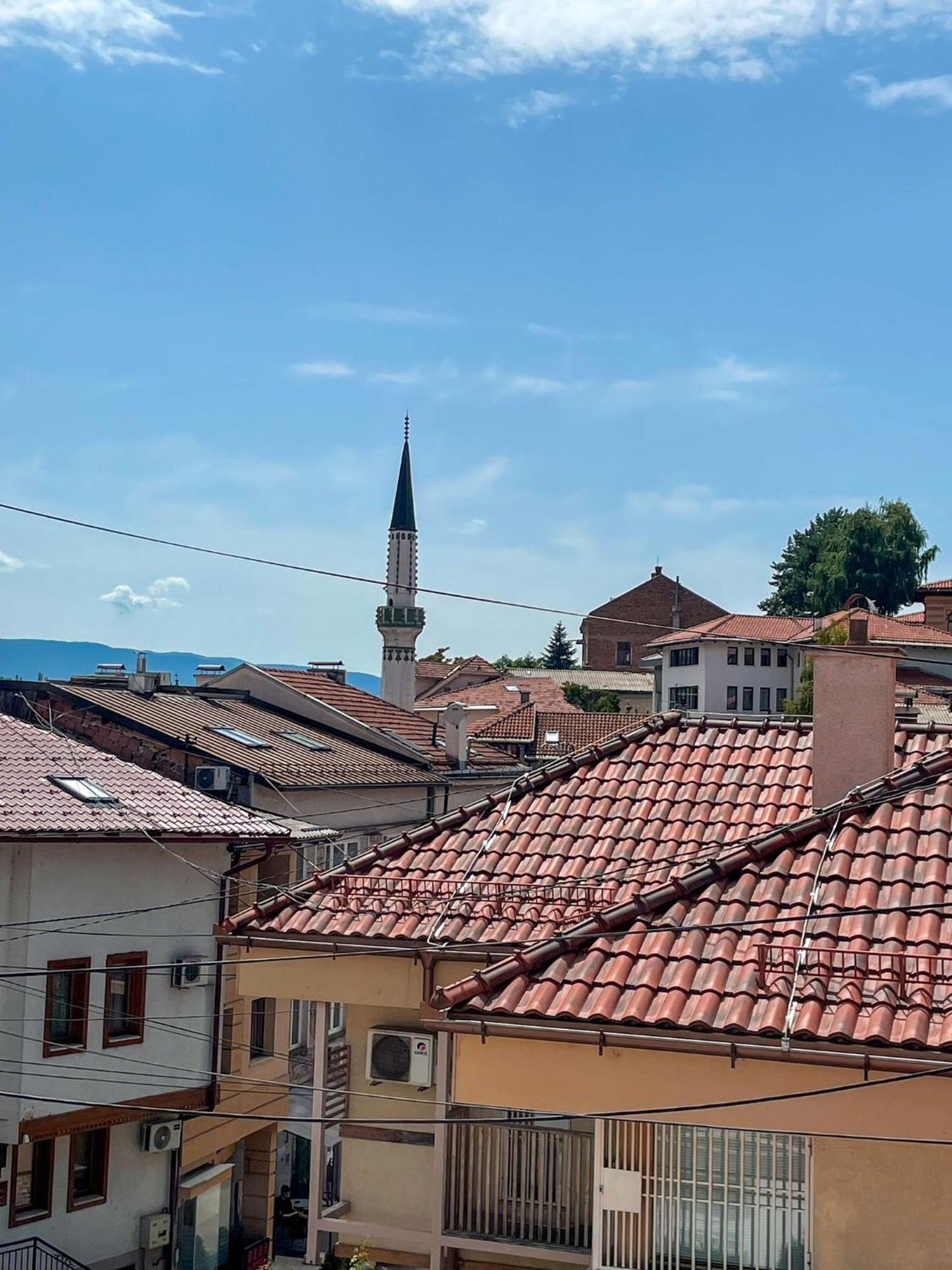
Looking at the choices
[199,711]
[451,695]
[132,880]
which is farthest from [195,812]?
[451,695]

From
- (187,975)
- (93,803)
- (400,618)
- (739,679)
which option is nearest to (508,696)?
(739,679)

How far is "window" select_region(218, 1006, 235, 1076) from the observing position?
20.2 metres

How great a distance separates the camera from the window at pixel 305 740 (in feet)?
92.7

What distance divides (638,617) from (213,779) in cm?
7857

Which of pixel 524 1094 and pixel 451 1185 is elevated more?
pixel 524 1094

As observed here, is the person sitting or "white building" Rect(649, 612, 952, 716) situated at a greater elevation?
"white building" Rect(649, 612, 952, 716)

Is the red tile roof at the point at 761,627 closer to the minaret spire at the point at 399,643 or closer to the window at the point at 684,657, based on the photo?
the window at the point at 684,657

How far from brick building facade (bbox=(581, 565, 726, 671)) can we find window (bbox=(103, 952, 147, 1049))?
3210 inches

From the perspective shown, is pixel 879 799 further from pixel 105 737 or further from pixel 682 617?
pixel 682 617

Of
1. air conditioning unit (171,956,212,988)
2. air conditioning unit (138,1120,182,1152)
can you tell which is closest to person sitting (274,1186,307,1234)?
air conditioning unit (138,1120,182,1152)

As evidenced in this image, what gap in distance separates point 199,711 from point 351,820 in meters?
Result: 4.06

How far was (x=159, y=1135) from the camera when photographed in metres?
18.9

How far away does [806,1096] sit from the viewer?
7.88 metres

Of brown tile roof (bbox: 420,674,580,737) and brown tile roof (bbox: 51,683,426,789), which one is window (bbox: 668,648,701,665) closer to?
brown tile roof (bbox: 420,674,580,737)
